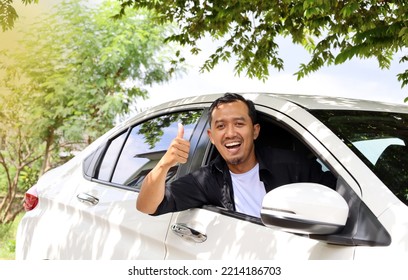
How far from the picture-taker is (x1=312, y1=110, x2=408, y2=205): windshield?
7.22ft

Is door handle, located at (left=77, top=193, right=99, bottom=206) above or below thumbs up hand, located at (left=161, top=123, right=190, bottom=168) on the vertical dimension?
below

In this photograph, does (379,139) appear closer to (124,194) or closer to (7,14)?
(124,194)

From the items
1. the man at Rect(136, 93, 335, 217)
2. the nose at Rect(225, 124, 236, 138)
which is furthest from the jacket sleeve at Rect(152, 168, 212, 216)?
the nose at Rect(225, 124, 236, 138)

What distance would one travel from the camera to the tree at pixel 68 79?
13523mm

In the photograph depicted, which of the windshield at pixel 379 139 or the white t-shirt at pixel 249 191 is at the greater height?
the windshield at pixel 379 139

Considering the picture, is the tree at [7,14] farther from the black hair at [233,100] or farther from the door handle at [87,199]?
the black hair at [233,100]

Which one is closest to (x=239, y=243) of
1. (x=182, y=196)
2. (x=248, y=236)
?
(x=248, y=236)

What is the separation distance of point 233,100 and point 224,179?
1.31 ft

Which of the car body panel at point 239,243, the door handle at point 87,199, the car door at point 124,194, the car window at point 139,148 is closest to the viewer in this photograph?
the car body panel at point 239,243

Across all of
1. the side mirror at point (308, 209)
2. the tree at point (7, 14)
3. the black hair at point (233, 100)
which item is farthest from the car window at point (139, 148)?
the tree at point (7, 14)

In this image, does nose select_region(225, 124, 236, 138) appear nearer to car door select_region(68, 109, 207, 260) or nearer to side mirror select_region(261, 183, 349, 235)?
car door select_region(68, 109, 207, 260)

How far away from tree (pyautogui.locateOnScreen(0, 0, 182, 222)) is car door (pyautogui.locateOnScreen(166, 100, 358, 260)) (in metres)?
10.9

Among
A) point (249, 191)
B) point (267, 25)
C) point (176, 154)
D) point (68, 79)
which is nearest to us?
point (176, 154)

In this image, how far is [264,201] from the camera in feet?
6.57
